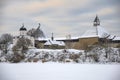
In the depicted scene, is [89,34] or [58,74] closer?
[58,74]

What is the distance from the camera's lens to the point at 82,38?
19719 millimetres

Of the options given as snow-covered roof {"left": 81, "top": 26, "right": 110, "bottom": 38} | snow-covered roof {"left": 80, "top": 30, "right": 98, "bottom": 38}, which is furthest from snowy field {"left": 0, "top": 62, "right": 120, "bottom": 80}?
snow-covered roof {"left": 80, "top": 30, "right": 98, "bottom": 38}

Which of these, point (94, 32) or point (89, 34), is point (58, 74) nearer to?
point (94, 32)

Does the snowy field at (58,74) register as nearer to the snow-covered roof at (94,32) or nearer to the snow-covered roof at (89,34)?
the snow-covered roof at (94,32)

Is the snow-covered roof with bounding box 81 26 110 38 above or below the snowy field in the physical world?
above

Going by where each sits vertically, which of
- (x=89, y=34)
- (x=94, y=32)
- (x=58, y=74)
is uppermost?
(x=94, y=32)

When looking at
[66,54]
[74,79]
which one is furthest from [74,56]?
[74,79]

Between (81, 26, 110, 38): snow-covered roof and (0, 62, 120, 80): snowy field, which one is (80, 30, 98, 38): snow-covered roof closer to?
(81, 26, 110, 38): snow-covered roof

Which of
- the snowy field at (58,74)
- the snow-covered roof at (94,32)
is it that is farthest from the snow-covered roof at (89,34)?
the snowy field at (58,74)

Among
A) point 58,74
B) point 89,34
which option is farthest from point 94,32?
point 58,74

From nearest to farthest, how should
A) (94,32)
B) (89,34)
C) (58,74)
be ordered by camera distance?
1. (58,74)
2. (94,32)
3. (89,34)

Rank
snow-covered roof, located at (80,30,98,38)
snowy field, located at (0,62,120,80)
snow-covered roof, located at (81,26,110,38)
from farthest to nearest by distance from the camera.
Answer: snow-covered roof, located at (80,30,98,38) → snow-covered roof, located at (81,26,110,38) → snowy field, located at (0,62,120,80)

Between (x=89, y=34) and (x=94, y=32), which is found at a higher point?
(x=94, y=32)

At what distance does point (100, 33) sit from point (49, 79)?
616 inches
